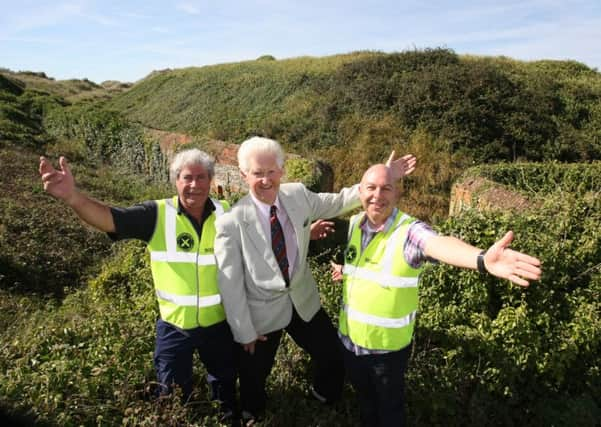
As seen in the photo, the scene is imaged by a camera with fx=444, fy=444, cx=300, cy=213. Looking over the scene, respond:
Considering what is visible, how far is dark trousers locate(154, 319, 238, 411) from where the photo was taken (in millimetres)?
2990

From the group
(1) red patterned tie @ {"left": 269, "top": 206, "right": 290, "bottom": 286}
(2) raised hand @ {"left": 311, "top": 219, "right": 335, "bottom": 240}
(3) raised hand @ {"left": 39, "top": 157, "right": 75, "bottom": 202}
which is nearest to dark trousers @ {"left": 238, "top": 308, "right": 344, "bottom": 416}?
(1) red patterned tie @ {"left": 269, "top": 206, "right": 290, "bottom": 286}

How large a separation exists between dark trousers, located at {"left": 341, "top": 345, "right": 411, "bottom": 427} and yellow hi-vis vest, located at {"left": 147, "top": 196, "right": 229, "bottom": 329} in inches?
40.0

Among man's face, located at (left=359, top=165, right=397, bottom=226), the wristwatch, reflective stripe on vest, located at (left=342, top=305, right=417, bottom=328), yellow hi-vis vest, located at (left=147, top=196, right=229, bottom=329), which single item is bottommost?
reflective stripe on vest, located at (left=342, top=305, right=417, bottom=328)

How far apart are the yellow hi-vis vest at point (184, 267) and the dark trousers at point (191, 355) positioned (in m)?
0.09

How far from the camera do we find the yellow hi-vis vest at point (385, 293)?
2680mm

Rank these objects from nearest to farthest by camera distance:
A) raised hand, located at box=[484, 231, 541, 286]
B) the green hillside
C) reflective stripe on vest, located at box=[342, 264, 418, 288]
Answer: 1. raised hand, located at box=[484, 231, 541, 286]
2. reflective stripe on vest, located at box=[342, 264, 418, 288]
3. the green hillside

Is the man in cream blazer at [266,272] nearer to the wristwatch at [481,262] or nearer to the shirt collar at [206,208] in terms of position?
the shirt collar at [206,208]

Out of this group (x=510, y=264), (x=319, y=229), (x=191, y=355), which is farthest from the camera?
(x=319, y=229)

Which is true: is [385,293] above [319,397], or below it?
above

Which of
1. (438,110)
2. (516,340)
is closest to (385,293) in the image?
(516,340)

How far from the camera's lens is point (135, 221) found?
2.84 m

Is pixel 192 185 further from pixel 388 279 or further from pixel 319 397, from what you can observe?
pixel 319 397

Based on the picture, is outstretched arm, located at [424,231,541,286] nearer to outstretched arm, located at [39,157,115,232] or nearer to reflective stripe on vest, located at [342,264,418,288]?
reflective stripe on vest, located at [342,264,418,288]

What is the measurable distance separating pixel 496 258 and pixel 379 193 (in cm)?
80
